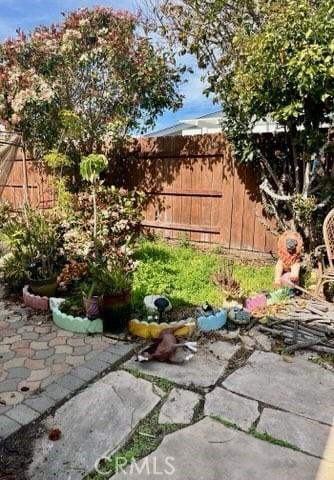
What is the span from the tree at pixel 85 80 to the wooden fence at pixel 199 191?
0.59 metres

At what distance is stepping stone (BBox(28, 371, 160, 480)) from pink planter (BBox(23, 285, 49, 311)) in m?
1.42

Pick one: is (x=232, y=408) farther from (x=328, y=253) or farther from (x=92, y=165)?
(x=92, y=165)

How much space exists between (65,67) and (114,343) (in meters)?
4.05

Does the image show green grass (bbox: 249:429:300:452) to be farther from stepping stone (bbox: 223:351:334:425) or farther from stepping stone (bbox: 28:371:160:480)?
stepping stone (bbox: 28:371:160:480)

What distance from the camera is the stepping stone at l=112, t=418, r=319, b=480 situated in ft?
5.41

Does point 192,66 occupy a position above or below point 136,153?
above

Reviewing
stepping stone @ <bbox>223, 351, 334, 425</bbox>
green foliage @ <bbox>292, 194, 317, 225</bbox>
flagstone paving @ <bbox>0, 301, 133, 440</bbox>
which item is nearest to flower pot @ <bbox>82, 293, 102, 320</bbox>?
flagstone paving @ <bbox>0, 301, 133, 440</bbox>

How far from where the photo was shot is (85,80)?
5.33m

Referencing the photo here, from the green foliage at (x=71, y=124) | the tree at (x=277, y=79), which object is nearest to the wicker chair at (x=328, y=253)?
the tree at (x=277, y=79)

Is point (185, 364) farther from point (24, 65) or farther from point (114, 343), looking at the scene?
point (24, 65)

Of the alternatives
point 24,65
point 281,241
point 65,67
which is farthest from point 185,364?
point 24,65

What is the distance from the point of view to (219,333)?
3.10 metres

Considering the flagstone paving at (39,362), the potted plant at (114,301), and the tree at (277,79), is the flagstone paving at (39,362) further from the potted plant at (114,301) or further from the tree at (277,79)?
the tree at (277,79)

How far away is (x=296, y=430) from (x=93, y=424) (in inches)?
42.6
